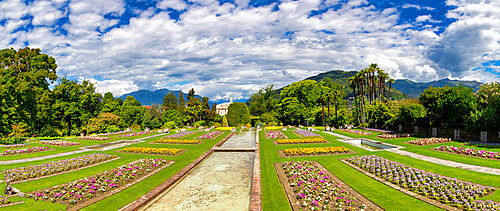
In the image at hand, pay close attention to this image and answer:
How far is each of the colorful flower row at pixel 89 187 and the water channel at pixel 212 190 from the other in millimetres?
2289

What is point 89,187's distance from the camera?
9.56 metres

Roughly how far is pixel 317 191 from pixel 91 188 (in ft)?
29.5

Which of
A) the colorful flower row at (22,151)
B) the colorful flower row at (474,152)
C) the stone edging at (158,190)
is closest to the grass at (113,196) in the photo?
the stone edging at (158,190)

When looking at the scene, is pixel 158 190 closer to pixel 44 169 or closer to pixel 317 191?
pixel 317 191

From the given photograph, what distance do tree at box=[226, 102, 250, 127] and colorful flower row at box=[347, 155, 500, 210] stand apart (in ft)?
128

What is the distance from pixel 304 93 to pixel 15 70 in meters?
51.8

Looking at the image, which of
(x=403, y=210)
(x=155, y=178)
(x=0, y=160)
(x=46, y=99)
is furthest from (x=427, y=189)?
(x=46, y=99)

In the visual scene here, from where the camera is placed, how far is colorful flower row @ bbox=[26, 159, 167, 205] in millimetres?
8633

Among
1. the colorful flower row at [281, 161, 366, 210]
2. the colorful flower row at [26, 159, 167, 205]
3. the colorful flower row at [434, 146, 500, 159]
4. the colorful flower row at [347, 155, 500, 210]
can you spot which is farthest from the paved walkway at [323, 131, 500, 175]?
the colorful flower row at [26, 159, 167, 205]

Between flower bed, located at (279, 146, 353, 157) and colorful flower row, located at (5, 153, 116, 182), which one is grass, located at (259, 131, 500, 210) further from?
colorful flower row, located at (5, 153, 116, 182)

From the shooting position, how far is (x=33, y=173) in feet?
38.3

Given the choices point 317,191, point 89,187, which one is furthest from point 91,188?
point 317,191

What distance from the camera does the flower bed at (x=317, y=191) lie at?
7727 millimetres

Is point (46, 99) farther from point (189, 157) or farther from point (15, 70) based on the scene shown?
point (189, 157)
